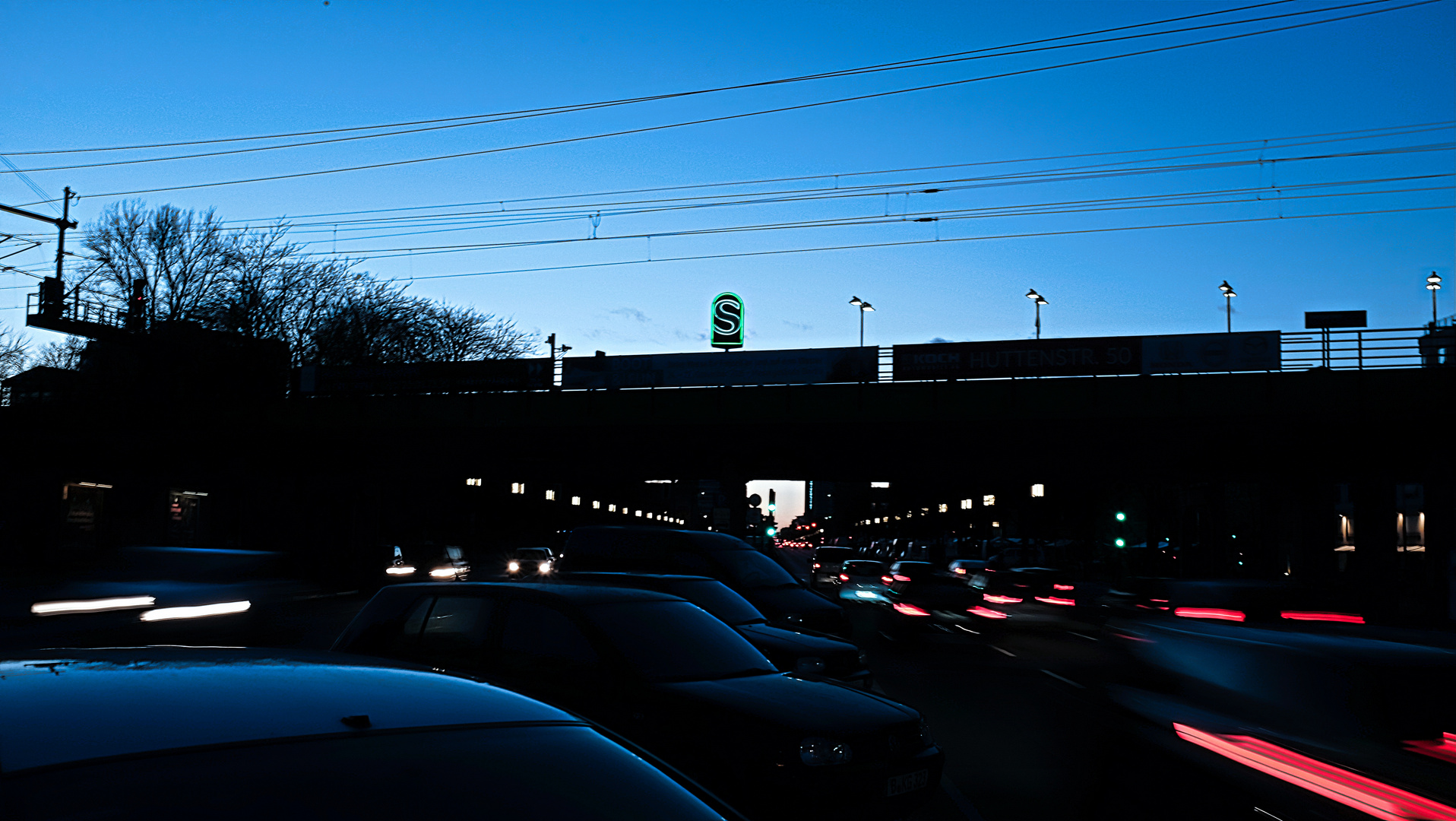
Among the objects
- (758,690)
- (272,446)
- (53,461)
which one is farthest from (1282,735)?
(53,461)

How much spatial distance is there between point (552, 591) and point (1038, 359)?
2964 centimetres

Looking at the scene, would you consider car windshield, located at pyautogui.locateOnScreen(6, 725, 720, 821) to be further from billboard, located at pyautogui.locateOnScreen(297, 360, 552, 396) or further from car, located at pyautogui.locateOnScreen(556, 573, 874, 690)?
billboard, located at pyautogui.locateOnScreen(297, 360, 552, 396)

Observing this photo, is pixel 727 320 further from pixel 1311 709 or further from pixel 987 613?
pixel 1311 709

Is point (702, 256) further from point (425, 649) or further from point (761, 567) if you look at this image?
point (425, 649)

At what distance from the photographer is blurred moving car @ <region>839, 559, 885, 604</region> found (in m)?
30.7

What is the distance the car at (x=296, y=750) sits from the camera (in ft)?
6.30

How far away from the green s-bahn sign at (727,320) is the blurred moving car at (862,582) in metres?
15.0

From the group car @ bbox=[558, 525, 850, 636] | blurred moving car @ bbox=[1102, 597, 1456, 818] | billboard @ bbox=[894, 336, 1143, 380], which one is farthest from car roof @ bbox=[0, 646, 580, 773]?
billboard @ bbox=[894, 336, 1143, 380]

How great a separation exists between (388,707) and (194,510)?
6129 cm

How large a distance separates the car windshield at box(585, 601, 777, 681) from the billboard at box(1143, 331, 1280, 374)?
29671mm

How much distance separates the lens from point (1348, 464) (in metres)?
39.5

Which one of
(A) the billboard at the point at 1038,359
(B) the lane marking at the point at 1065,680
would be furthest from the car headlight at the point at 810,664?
(A) the billboard at the point at 1038,359

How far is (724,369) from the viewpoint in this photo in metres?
37.6

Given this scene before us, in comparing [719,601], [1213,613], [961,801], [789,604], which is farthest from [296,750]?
[789,604]
